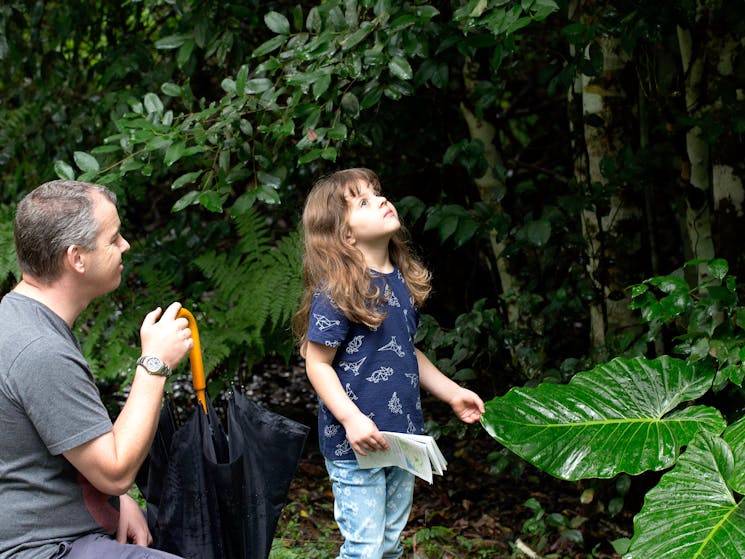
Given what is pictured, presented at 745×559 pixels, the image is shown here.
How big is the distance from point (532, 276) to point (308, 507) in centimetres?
134

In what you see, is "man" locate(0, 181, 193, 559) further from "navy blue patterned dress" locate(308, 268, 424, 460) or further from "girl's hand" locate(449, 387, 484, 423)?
"girl's hand" locate(449, 387, 484, 423)

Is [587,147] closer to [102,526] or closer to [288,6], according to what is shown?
[288,6]

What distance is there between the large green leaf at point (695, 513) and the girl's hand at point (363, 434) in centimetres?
65

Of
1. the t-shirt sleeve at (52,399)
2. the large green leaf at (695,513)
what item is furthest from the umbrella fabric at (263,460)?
the large green leaf at (695,513)

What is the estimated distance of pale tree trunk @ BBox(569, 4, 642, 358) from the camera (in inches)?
136

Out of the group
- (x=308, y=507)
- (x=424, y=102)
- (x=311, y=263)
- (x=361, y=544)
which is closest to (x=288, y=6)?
→ (x=424, y=102)

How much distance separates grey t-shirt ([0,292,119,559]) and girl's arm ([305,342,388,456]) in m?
0.61

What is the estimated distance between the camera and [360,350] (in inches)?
95.4

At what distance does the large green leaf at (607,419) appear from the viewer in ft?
7.81

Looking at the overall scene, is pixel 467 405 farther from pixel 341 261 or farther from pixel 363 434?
pixel 341 261

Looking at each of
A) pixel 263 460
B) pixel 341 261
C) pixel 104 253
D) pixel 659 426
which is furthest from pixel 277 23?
pixel 659 426

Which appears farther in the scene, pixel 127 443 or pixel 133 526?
pixel 133 526

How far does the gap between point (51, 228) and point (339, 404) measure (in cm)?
81

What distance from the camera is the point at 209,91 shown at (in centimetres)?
455
